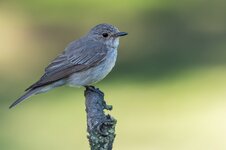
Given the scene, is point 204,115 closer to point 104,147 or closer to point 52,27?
point 52,27

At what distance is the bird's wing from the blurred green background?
14.8 ft

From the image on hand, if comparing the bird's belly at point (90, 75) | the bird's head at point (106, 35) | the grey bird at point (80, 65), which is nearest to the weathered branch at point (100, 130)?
the grey bird at point (80, 65)

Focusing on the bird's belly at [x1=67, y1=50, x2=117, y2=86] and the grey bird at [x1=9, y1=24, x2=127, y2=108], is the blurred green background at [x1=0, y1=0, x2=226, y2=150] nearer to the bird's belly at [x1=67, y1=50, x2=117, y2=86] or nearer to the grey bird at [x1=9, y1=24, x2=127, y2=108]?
the grey bird at [x1=9, y1=24, x2=127, y2=108]

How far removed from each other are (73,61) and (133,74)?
9.67m

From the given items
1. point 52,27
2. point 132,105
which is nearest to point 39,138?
point 132,105

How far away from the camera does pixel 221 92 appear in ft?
60.8

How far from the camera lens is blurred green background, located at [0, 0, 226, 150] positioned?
50.6ft

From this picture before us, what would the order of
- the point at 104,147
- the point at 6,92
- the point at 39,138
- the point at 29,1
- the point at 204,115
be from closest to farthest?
1. the point at 104,147
2. the point at 39,138
3. the point at 204,115
4. the point at 6,92
5. the point at 29,1

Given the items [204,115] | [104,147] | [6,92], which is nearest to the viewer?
[104,147]

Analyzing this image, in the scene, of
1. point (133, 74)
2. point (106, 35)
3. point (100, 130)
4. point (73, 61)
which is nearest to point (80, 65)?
point (73, 61)

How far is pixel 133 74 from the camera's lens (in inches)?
758

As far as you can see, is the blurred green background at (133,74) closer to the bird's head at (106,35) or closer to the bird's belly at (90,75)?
the bird's head at (106,35)

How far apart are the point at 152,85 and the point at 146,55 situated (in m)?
1.78

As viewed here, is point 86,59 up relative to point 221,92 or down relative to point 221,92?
down
